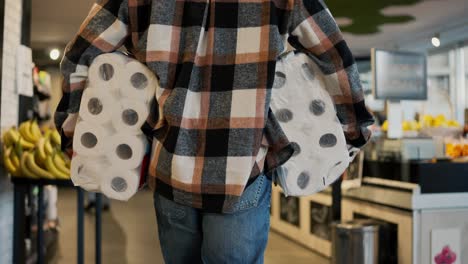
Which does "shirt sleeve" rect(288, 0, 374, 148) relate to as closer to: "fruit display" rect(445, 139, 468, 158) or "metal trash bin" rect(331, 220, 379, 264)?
"metal trash bin" rect(331, 220, 379, 264)

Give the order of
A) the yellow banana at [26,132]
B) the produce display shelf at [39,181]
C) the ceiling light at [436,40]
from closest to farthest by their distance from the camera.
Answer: the produce display shelf at [39,181] → the yellow banana at [26,132] → the ceiling light at [436,40]

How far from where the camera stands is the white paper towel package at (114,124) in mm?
1123

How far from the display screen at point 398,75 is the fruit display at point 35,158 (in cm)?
271

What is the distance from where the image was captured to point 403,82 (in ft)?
14.5

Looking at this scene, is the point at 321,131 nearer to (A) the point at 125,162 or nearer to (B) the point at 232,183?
(B) the point at 232,183

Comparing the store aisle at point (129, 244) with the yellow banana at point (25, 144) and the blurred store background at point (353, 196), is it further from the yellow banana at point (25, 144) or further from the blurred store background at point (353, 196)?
the yellow banana at point (25, 144)

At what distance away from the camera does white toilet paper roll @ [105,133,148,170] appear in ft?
3.68

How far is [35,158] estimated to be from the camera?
112 inches

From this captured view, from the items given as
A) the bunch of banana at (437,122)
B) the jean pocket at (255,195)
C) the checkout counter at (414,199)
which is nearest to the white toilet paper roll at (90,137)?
the jean pocket at (255,195)

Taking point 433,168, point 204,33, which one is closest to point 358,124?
point 204,33

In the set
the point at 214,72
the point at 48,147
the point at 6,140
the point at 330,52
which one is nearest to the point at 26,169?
the point at 48,147

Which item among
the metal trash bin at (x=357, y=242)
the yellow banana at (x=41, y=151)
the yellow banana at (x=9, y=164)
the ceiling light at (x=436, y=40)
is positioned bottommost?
the metal trash bin at (x=357, y=242)

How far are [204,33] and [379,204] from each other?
10.1ft

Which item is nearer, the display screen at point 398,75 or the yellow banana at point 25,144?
the yellow banana at point 25,144
